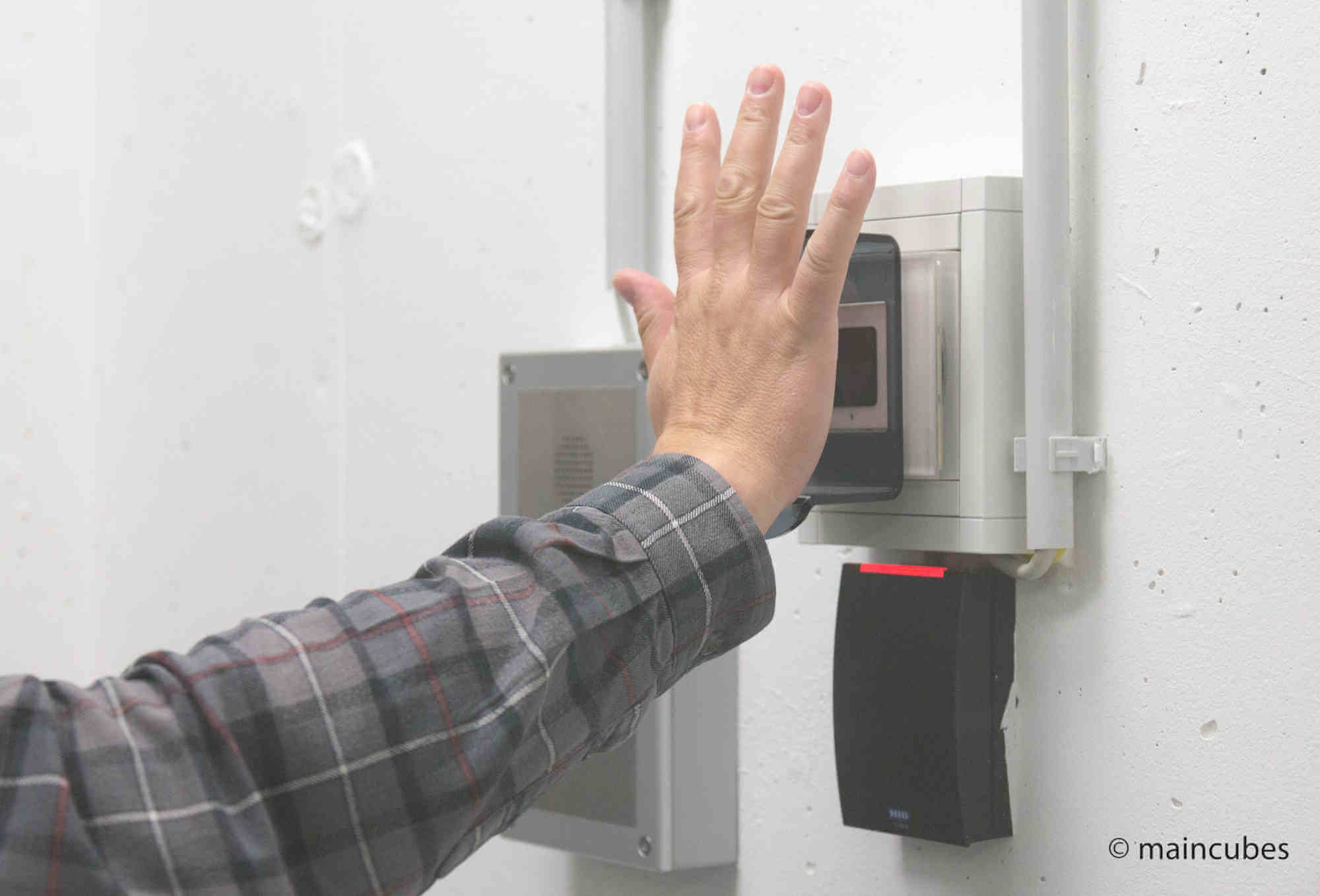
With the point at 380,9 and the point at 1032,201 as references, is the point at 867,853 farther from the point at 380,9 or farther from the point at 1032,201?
the point at 380,9

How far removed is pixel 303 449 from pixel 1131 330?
75 centimetres

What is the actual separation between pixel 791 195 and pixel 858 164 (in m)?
0.03

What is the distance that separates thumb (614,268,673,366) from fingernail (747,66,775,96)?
0.41 ft

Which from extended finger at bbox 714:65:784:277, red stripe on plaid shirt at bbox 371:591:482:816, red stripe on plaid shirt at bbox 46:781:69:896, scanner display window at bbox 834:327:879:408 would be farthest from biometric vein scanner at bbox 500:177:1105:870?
red stripe on plaid shirt at bbox 46:781:69:896

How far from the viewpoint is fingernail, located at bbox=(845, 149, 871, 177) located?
572 mm

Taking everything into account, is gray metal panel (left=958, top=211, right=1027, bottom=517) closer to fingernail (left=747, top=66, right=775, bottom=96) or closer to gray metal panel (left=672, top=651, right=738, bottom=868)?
fingernail (left=747, top=66, right=775, bottom=96)

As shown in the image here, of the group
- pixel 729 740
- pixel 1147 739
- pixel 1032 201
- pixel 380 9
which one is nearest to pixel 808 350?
pixel 1032 201

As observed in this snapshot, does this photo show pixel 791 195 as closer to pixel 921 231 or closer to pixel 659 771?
pixel 921 231

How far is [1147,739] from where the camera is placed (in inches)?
26.2

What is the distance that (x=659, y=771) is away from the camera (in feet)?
2.84

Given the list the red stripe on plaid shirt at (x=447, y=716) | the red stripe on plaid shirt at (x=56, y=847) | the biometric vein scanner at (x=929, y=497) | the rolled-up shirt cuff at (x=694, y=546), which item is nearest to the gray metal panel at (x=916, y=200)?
the biometric vein scanner at (x=929, y=497)

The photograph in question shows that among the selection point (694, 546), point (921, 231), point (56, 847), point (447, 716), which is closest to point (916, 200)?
point (921, 231)

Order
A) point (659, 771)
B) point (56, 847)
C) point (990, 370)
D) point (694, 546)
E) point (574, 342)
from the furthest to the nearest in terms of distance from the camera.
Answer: point (574, 342), point (659, 771), point (990, 370), point (694, 546), point (56, 847)

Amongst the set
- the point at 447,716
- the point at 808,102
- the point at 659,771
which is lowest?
the point at 659,771
